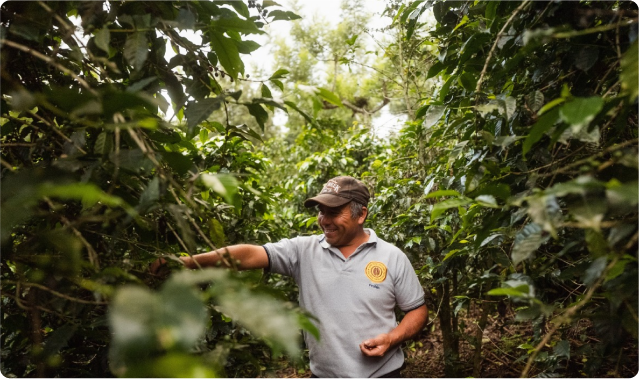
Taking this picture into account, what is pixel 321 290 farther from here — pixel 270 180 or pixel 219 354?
pixel 270 180

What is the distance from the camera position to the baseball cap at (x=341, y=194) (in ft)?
7.46

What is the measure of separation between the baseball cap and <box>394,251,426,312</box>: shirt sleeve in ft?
1.54

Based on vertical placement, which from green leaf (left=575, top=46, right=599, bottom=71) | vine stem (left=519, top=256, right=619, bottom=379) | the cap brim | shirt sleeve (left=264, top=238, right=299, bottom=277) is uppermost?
green leaf (left=575, top=46, right=599, bottom=71)

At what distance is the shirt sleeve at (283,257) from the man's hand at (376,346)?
60 cm

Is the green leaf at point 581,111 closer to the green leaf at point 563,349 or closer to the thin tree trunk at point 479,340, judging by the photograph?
the green leaf at point 563,349

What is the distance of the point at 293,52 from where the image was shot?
15.1 metres

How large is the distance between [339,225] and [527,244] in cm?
147

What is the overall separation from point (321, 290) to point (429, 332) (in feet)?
7.87

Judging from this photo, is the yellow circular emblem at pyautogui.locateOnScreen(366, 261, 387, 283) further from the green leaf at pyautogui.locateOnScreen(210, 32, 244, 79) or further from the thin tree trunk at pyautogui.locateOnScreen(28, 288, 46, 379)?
the thin tree trunk at pyautogui.locateOnScreen(28, 288, 46, 379)

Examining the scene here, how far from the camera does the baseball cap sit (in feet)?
7.46

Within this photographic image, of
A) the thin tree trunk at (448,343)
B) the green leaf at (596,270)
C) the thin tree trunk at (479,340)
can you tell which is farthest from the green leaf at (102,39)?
the thin tree trunk at (479,340)

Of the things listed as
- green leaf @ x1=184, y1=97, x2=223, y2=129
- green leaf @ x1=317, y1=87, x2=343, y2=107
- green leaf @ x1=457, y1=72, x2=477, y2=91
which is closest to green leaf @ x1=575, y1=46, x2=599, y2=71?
green leaf @ x1=457, y1=72, x2=477, y2=91

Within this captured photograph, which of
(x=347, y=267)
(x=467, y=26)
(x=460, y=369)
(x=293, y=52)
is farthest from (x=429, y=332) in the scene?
(x=293, y=52)

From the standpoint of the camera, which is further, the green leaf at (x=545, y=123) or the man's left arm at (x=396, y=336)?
the man's left arm at (x=396, y=336)
